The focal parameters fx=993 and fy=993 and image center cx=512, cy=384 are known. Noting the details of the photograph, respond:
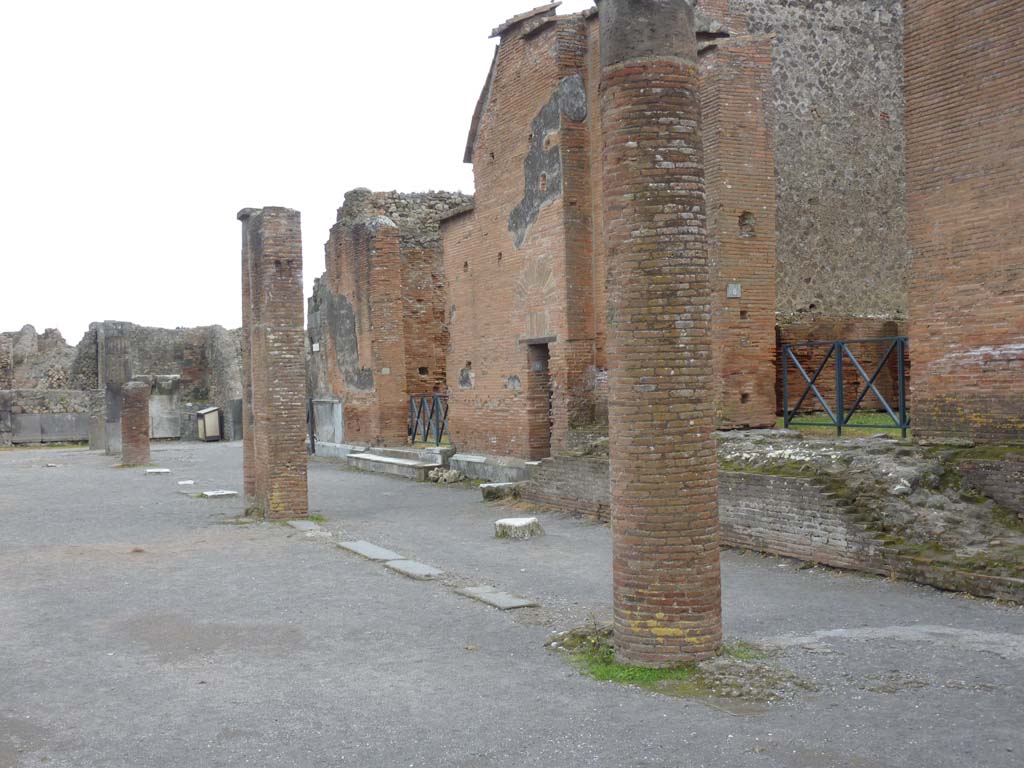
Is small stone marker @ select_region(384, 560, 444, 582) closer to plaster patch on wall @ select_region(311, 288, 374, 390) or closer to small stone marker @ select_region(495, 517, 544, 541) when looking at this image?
small stone marker @ select_region(495, 517, 544, 541)

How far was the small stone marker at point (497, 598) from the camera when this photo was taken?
795 cm

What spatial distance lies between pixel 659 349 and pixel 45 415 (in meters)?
33.2

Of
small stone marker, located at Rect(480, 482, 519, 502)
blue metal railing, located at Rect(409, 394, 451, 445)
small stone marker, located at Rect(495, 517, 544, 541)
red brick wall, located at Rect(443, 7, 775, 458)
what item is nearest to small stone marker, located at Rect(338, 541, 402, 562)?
small stone marker, located at Rect(495, 517, 544, 541)

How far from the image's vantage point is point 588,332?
15359mm

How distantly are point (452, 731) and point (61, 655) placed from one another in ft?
10.7

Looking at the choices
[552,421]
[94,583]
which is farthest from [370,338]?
[94,583]

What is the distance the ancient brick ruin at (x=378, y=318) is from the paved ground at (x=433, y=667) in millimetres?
11394

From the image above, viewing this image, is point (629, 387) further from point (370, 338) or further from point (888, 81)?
point (370, 338)

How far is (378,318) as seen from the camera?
22656mm

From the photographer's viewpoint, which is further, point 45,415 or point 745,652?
point 45,415

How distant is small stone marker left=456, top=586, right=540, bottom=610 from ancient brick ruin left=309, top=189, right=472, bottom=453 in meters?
13.9

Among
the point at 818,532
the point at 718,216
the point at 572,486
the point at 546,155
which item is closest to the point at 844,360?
the point at 718,216

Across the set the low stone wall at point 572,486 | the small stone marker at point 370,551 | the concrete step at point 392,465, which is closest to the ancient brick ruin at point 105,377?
the concrete step at point 392,465

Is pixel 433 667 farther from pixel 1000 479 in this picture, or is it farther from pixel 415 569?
pixel 1000 479
